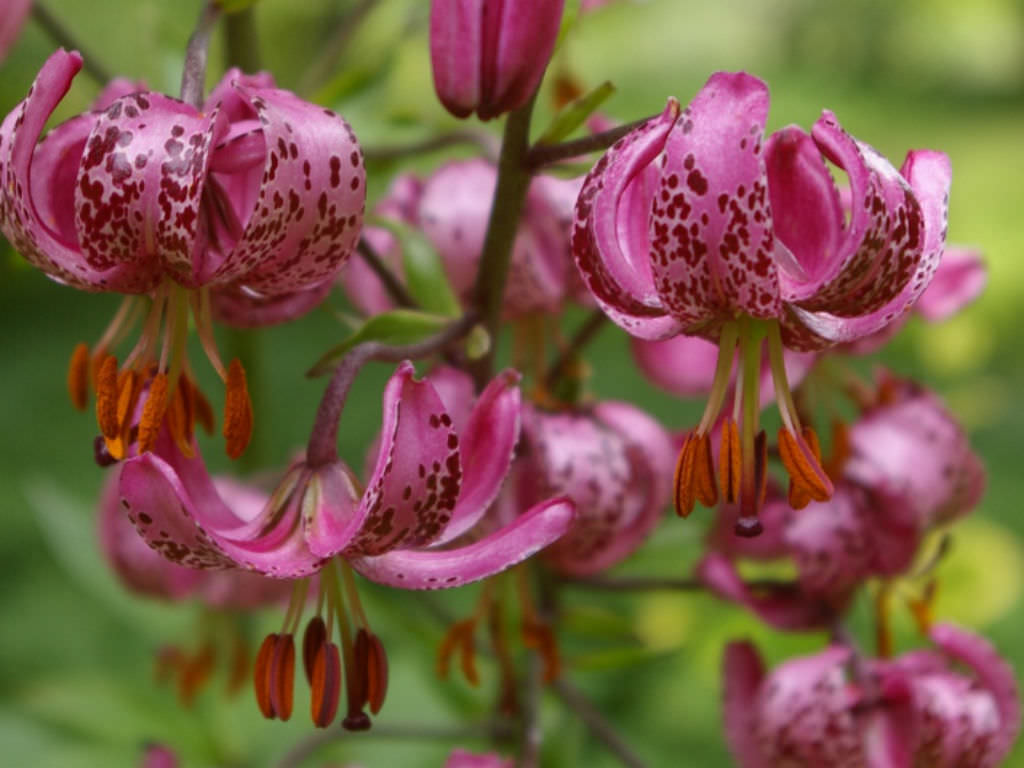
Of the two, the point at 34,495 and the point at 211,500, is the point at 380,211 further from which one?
the point at 34,495

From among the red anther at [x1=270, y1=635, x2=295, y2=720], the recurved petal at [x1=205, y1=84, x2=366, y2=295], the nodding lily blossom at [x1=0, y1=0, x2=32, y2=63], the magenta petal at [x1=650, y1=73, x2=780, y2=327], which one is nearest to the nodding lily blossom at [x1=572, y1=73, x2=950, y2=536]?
the magenta petal at [x1=650, y1=73, x2=780, y2=327]

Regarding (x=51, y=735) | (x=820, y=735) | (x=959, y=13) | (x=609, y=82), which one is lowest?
(x=51, y=735)

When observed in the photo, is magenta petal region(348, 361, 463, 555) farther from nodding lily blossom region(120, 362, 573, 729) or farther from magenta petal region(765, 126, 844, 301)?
magenta petal region(765, 126, 844, 301)

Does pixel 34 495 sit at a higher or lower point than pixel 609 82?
lower

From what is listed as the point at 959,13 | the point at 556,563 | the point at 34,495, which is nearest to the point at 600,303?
the point at 556,563

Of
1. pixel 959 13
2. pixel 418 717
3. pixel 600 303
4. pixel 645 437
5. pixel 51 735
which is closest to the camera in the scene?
pixel 600 303

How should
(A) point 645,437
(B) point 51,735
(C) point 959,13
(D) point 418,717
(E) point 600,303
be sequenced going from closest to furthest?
(E) point 600,303, (A) point 645,437, (B) point 51,735, (D) point 418,717, (C) point 959,13

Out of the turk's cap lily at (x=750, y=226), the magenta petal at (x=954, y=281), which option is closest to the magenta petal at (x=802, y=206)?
the turk's cap lily at (x=750, y=226)
